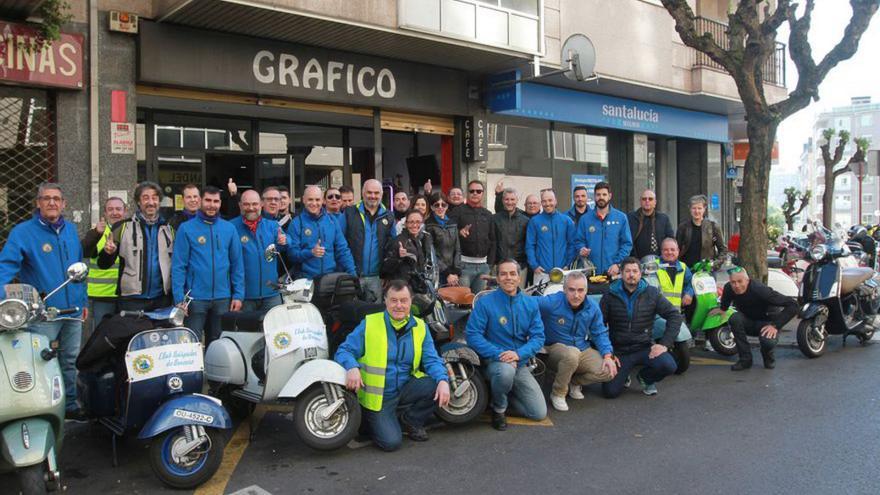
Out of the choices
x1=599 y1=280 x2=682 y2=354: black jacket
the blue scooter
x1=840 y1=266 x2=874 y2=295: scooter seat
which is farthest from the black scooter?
the blue scooter

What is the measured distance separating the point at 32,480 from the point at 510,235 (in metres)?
5.95

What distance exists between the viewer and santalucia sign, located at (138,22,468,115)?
930cm

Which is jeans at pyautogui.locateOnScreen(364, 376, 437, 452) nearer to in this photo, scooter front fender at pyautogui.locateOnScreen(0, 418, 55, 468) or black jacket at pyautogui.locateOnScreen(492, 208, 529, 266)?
scooter front fender at pyautogui.locateOnScreen(0, 418, 55, 468)

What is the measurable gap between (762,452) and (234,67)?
26.5 feet

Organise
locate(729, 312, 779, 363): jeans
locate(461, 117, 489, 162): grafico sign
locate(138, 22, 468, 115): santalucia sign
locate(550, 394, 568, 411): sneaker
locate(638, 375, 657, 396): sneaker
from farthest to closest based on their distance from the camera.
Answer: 1. locate(461, 117, 489, 162): grafico sign
2. locate(138, 22, 468, 115): santalucia sign
3. locate(729, 312, 779, 363): jeans
4. locate(638, 375, 657, 396): sneaker
5. locate(550, 394, 568, 411): sneaker

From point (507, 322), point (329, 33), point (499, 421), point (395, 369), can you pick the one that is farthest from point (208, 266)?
point (329, 33)

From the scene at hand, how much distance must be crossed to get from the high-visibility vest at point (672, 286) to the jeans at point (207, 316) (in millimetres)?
4503

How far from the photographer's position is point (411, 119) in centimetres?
1263

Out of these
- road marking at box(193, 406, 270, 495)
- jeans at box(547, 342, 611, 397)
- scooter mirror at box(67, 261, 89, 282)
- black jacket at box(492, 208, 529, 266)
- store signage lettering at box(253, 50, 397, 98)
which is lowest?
road marking at box(193, 406, 270, 495)

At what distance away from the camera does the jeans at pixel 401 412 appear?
512cm

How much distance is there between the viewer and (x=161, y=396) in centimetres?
454

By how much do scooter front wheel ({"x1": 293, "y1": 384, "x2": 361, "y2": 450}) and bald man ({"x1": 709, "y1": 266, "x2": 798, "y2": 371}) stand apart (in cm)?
458

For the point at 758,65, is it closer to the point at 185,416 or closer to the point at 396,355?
the point at 396,355

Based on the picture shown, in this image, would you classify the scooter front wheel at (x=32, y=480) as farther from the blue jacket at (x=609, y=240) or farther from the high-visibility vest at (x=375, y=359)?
the blue jacket at (x=609, y=240)
